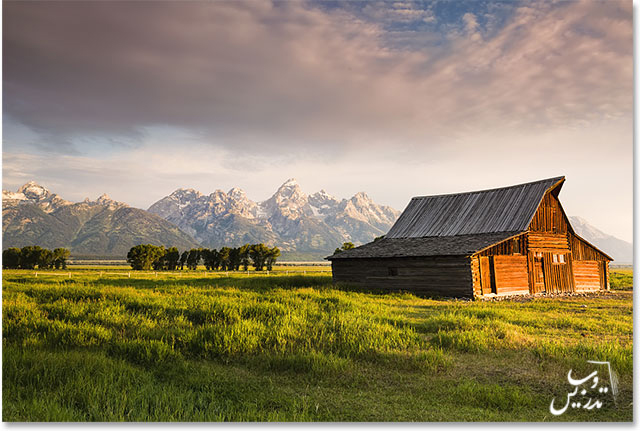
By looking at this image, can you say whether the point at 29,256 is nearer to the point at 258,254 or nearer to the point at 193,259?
the point at 193,259

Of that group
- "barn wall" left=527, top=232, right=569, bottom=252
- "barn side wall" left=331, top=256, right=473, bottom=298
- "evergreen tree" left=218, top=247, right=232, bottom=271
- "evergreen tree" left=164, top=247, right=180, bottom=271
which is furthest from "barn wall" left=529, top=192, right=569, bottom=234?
"evergreen tree" left=164, top=247, right=180, bottom=271

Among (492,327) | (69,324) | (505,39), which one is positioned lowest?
(492,327)

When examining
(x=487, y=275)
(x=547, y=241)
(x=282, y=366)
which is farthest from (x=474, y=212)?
(x=282, y=366)

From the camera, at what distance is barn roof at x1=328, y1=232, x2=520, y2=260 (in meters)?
25.3

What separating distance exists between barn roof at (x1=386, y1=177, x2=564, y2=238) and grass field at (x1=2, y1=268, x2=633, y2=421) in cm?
1752

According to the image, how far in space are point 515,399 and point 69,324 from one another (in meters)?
Result: 10.0

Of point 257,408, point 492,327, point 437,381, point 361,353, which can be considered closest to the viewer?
point 257,408

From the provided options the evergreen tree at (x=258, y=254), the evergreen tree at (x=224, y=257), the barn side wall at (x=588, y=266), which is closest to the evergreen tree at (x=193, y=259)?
the evergreen tree at (x=224, y=257)

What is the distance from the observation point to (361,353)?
883cm

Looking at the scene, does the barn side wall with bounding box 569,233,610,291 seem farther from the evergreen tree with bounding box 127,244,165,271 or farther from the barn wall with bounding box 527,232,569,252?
the evergreen tree with bounding box 127,244,165,271

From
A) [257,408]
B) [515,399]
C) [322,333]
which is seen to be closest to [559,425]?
[515,399]

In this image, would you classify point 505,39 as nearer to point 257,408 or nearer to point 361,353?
point 361,353

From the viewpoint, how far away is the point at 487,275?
25797 mm

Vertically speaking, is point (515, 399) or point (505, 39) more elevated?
point (505, 39)
